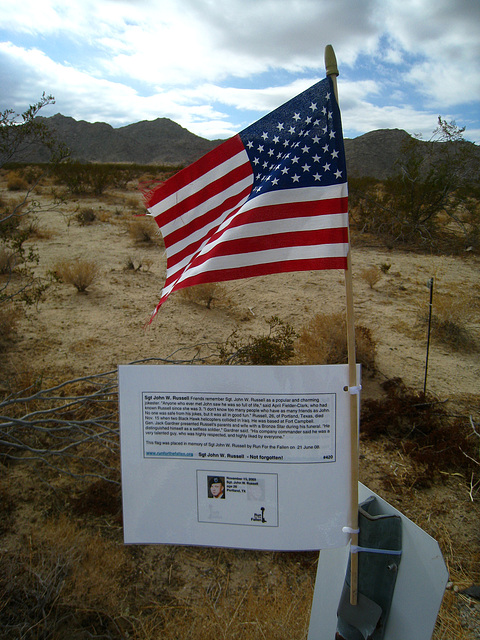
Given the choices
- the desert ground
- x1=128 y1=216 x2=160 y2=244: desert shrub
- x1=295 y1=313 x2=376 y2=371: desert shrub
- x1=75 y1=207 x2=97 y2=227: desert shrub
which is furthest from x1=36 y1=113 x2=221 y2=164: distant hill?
x1=295 y1=313 x2=376 y2=371: desert shrub

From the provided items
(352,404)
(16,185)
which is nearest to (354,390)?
(352,404)

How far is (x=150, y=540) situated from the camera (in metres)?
1.98

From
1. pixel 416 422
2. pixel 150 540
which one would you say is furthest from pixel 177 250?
pixel 416 422

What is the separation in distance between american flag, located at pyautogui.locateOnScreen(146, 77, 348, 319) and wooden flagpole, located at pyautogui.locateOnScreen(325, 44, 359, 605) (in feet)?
0.21

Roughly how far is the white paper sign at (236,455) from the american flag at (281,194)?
1.37 ft

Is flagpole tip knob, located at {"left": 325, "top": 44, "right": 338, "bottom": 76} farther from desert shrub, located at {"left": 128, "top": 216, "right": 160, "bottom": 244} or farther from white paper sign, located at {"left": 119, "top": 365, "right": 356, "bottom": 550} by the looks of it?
desert shrub, located at {"left": 128, "top": 216, "right": 160, "bottom": 244}

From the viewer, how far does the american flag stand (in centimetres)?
186

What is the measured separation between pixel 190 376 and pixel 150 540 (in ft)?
2.50

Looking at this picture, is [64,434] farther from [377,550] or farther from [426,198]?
[426,198]

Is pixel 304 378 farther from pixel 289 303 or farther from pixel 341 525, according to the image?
pixel 289 303

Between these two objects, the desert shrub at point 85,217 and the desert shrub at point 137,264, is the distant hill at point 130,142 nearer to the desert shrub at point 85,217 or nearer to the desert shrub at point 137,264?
the desert shrub at point 85,217

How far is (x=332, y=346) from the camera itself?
17.4ft

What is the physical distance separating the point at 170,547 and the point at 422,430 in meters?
2.50

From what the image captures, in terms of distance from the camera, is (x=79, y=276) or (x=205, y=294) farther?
(x=79, y=276)
